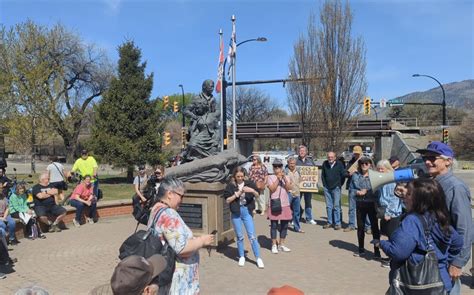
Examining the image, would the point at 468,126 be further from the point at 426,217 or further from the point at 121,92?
the point at 426,217

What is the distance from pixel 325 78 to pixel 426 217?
48.1ft

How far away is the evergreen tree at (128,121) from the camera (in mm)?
21453

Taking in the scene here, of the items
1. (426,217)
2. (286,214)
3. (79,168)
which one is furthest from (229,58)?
(426,217)

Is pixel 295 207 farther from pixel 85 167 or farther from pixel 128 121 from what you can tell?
pixel 128 121

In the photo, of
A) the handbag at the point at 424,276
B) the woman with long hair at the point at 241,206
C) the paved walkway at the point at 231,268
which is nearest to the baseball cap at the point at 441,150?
the handbag at the point at 424,276

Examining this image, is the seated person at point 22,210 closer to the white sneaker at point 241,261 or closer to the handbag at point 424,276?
the white sneaker at point 241,261

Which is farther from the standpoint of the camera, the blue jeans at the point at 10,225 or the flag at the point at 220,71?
the flag at the point at 220,71

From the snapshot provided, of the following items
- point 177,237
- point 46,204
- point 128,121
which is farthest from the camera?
point 128,121

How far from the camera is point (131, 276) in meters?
2.35

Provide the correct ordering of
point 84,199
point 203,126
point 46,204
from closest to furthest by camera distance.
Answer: point 203,126
point 46,204
point 84,199

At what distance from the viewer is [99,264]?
694 centimetres

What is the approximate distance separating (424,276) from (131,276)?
7.06 feet

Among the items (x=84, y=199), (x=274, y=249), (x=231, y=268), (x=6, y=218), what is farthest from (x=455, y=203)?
(x=84, y=199)

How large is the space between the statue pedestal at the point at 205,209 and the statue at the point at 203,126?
132cm
